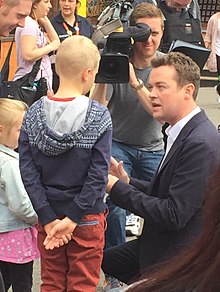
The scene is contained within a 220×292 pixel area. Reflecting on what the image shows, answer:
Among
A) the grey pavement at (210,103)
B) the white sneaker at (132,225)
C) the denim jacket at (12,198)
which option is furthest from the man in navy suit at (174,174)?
the grey pavement at (210,103)

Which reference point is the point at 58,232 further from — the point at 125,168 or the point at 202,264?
the point at 202,264

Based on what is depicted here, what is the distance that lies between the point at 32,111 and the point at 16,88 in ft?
3.82

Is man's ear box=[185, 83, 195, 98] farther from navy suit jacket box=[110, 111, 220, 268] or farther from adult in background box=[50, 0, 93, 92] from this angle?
adult in background box=[50, 0, 93, 92]

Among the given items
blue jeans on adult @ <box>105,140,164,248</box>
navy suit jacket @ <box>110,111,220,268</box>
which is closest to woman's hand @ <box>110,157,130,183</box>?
navy suit jacket @ <box>110,111,220,268</box>

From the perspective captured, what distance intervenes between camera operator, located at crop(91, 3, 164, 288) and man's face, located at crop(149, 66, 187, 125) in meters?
0.77

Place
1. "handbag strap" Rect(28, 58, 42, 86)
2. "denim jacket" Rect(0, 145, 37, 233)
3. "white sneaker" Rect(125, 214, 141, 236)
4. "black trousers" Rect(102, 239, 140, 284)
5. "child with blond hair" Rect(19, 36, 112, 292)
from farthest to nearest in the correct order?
"white sneaker" Rect(125, 214, 141, 236) → "handbag strap" Rect(28, 58, 42, 86) → "black trousers" Rect(102, 239, 140, 284) → "denim jacket" Rect(0, 145, 37, 233) → "child with blond hair" Rect(19, 36, 112, 292)

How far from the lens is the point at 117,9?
4.39 m

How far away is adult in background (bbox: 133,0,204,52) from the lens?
533cm

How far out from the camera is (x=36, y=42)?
5.02m

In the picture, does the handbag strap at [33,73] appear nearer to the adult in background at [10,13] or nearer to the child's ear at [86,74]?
the adult in background at [10,13]

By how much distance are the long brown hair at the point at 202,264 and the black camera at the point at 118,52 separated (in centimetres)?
241

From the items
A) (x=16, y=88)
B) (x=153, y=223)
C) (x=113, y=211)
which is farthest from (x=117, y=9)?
(x=153, y=223)

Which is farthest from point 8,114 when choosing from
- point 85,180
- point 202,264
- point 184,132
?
point 202,264

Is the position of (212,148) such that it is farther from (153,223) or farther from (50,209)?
(50,209)
